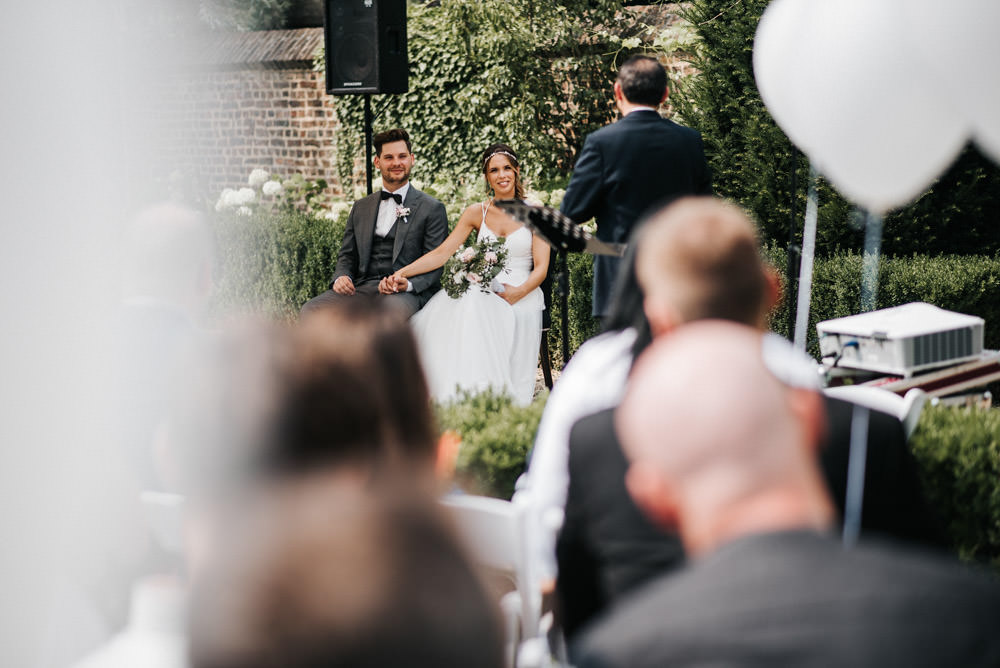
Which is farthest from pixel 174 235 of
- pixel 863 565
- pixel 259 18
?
pixel 259 18

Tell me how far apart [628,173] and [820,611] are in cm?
321

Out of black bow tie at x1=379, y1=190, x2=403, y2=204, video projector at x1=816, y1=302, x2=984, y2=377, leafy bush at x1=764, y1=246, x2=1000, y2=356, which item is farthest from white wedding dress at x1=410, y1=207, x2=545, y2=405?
video projector at x1=816, y1=302, x2=984, y2=377

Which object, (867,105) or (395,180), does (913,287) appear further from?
(867,105)

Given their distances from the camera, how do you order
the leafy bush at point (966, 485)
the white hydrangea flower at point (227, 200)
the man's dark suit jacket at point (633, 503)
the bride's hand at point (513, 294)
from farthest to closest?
1. the white hydrangea flower at point (227, 200)
2. the bride's hand at point (513, 294)
3. the leafy bush at point (966, 485)
4. the man's dark suit jacket at point (633, 503)

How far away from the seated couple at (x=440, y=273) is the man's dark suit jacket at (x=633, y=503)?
9.97 feet

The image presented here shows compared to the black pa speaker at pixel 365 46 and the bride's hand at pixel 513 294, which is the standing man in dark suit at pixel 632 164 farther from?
the black pa speaker at pixel 365 46

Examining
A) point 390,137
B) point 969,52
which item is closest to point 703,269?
point 969,52

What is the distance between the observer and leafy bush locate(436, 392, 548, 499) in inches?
110

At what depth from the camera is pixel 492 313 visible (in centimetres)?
518

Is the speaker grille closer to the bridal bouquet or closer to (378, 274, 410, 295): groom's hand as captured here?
(378, 274, 410, 295): groom's hand

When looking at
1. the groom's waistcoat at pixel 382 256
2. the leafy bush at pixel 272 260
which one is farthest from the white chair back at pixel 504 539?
the leafy bush at pixel 272 260

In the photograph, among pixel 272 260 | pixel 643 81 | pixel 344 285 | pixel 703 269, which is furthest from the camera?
pixel 272 260

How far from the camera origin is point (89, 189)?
2.72 m

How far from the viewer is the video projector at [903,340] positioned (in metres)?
3.52
